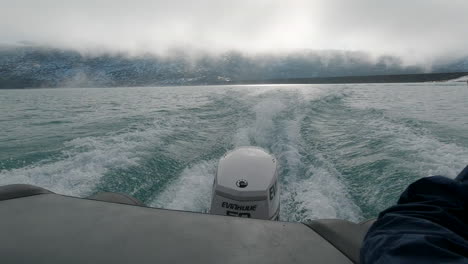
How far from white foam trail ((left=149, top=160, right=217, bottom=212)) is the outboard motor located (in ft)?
3.74

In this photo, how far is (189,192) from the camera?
409 centimetres

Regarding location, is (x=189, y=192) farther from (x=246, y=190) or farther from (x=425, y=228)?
(x=425, y=228)

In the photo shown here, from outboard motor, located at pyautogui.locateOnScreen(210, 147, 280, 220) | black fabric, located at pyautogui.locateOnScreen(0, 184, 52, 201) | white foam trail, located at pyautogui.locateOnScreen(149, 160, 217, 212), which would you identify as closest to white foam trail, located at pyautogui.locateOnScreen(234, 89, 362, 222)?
outboard motor, located at pyautogui.locateOnScreen(210, 147, 280, 220)

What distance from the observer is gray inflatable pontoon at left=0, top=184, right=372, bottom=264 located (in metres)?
1.05

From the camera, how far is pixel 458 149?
199 inches

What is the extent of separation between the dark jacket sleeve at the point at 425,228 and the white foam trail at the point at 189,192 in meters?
3.02

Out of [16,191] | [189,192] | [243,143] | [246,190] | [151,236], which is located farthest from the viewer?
[243,143]

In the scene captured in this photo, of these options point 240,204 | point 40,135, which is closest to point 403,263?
point 240,204

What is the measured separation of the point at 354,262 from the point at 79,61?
18781cm

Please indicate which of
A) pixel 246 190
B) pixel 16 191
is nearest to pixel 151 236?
pixel 16 191

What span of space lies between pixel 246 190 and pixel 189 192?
1861mm

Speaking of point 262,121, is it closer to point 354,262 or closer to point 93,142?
point 93,142

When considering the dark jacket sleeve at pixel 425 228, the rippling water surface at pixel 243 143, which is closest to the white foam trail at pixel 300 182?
the rippling water surface at pixel 243 143

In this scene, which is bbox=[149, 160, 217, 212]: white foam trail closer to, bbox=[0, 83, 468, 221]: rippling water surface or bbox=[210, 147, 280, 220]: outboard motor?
bbox=[0, 83, 468, 221]: rippling water surface
